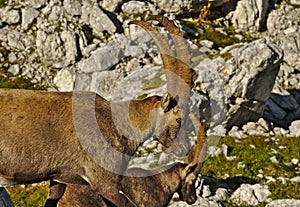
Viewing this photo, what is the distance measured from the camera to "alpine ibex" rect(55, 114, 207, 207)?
9.64 meters

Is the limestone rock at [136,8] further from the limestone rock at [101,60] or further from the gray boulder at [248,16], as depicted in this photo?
the gray boulder at [248,16]

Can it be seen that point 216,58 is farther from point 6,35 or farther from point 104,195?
point 104,195

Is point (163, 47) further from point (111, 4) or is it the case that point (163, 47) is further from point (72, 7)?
point (111, 4)

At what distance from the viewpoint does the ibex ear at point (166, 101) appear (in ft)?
32.9

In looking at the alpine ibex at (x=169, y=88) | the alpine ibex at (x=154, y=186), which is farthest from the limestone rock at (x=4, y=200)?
the alpine ibex at (x=154, y=186)

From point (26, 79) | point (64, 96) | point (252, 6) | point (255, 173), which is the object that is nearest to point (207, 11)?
point (252, 6)

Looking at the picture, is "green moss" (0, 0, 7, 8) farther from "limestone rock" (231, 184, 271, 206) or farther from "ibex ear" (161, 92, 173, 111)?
"ibex ear" (161, 92, 173, 111)

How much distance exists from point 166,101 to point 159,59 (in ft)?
41.0

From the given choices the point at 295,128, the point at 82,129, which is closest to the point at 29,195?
the point at 82,129

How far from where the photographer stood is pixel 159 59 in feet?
73.5

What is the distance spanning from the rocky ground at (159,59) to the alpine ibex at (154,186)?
13.3 ft

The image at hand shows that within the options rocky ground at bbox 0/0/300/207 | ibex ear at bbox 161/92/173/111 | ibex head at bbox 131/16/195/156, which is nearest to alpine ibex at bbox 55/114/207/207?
ibex head at bbox 131/16/195/156

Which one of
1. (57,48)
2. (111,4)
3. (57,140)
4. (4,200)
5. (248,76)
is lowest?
(57,48)

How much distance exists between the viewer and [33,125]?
8.60m
